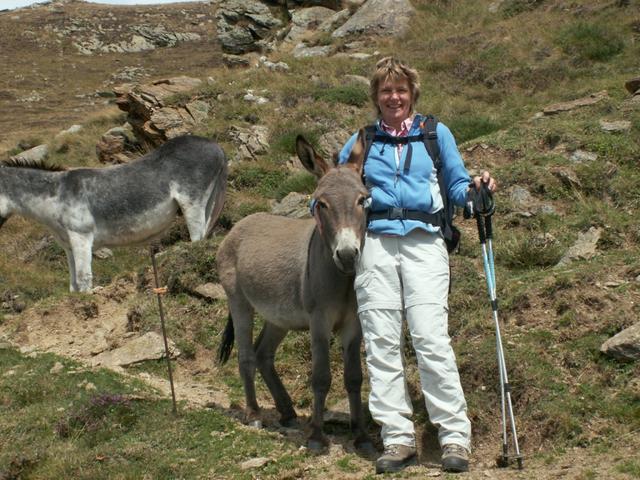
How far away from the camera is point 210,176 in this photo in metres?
11.9

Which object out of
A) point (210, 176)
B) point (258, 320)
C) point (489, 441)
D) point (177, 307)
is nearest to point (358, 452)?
point (489, 441)

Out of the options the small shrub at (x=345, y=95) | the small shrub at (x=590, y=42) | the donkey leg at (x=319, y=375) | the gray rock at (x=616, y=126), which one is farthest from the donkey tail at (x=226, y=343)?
the small shrub at (x=590, y=42)

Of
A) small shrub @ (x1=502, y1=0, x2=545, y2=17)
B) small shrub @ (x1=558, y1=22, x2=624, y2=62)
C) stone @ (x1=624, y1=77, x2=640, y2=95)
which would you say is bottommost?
stone @ (x1=624, y1=77, x2=640, y2=95)

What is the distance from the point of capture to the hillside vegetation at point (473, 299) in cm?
577

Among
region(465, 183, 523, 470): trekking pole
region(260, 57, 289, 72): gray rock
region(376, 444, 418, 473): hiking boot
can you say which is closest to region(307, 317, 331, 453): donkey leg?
region(376, 444, 418, 473): hiking boot

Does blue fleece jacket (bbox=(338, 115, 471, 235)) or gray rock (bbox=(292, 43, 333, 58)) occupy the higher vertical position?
gray rock (bbox=(292, 43, 333, 58))

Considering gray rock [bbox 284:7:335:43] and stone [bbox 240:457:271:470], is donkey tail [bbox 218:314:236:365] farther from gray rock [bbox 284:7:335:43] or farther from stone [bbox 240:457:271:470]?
gray rock [bbox 284:7:335:43]

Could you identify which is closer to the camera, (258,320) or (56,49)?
(258,320)

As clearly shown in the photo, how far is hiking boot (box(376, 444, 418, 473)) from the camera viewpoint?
5113 mm

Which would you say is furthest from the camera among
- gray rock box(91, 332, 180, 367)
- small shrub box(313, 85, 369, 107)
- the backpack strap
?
small shrub box(313, 85, 369, 107)

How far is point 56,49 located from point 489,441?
174 feet

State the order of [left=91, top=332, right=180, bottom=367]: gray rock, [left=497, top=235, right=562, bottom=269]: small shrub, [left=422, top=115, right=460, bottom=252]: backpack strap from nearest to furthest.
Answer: [left=422, top=115, right=460, bottom=252]: backpack strap
[left=91, top=332, right=180, bottom=367]: gray rock
[left=497, top=235, right=562, bottom=269]: small shrub

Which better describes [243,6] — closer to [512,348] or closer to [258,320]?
[258,320]

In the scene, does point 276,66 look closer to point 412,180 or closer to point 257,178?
point 257,178
